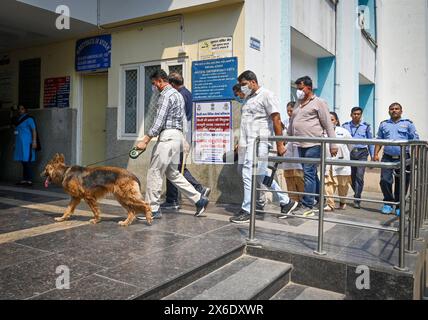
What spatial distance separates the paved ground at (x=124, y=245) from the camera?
9.07 feet

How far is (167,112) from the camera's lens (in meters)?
4.83

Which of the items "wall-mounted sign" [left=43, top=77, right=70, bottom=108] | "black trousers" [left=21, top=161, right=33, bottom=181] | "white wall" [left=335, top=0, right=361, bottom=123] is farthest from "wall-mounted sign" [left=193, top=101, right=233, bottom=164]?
"white wall" [left=335, top=0, right=361, bottom=123]

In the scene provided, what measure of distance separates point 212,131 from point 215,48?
140cm

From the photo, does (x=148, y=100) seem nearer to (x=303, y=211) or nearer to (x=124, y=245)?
(x=303, y=211)

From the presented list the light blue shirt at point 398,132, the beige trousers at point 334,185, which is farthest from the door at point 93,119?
the light blue shirt at point 398,132

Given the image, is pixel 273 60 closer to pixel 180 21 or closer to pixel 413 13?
pixel 180 21

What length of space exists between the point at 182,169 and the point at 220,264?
7.46 feet

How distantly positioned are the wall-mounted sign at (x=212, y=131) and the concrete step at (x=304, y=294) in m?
3.17

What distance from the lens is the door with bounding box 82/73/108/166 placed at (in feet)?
27.5

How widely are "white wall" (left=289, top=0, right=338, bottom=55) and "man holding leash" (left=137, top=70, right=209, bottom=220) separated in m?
3.53

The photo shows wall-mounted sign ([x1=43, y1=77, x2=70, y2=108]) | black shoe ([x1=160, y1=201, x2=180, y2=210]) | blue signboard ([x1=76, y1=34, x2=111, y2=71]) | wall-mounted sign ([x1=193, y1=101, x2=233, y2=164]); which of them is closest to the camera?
black shoe ([x1=160, y1=201, x2=180, y2=210])

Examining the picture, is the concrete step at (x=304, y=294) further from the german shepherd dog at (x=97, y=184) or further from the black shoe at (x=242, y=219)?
the german shepherd dog at (x=97, y=184)

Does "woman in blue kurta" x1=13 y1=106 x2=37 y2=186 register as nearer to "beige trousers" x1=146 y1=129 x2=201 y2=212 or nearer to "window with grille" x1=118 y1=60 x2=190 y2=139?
"window with grille" x1=118 y1=60 x2=190 y2=139

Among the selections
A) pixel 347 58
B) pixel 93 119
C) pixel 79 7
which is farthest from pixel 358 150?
pixel 79 7
